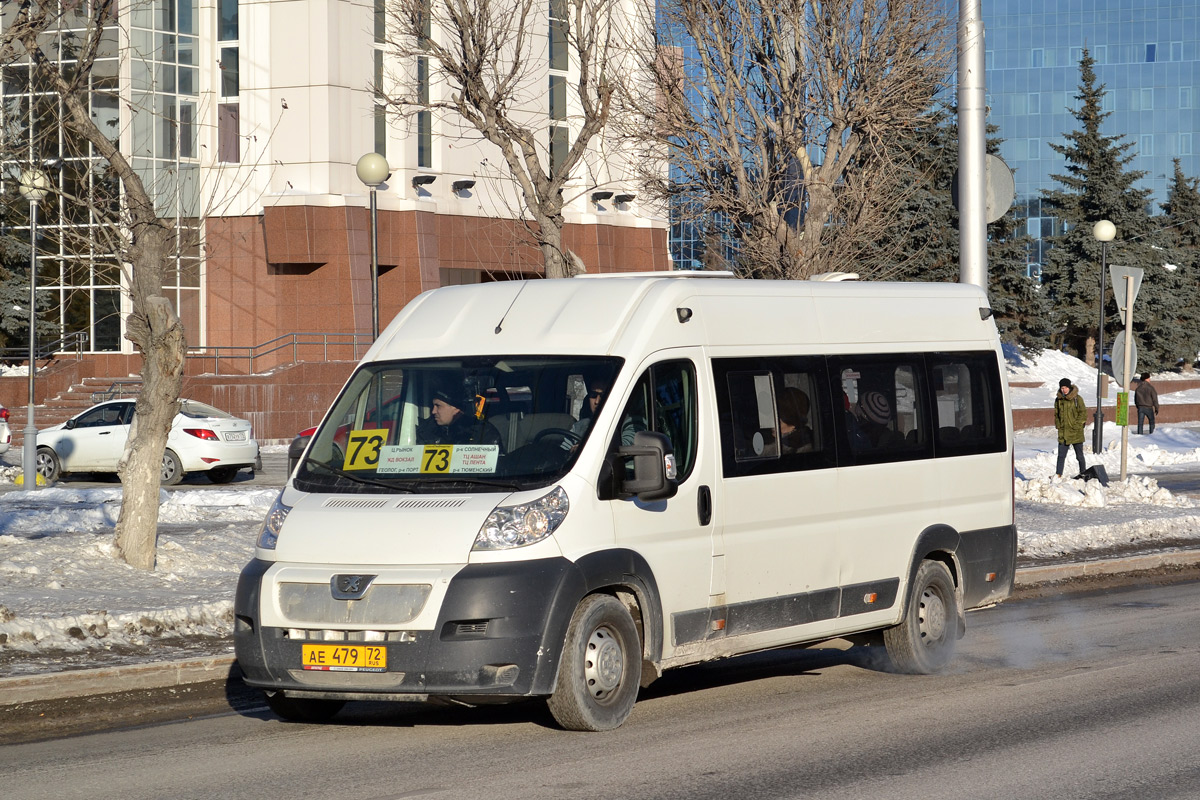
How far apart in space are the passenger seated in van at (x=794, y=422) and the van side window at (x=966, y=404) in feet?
4.68

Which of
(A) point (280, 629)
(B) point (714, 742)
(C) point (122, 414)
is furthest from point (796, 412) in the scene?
(C) point (122, 414)

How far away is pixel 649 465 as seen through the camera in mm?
7902

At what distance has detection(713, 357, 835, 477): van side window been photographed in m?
8.84

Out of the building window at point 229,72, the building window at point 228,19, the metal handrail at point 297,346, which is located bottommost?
the metal handrail at point 297,346

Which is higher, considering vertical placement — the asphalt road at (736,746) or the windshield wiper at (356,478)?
the windshield wiper at (356,478)

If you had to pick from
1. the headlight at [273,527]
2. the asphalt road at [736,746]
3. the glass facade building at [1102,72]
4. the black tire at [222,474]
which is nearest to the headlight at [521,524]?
the asphalt road at [736,746]

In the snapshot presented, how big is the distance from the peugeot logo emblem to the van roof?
1.56 metres

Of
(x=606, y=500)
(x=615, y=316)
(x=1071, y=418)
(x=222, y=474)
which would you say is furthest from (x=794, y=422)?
(x=222, y=474)

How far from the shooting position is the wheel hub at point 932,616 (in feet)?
34.0

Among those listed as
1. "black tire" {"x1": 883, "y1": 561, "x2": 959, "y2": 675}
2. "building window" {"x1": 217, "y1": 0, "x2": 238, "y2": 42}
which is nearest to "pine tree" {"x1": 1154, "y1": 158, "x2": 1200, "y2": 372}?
"building window" {"x1": 217, "y1": 0, "x2": 238, "y2": 42}

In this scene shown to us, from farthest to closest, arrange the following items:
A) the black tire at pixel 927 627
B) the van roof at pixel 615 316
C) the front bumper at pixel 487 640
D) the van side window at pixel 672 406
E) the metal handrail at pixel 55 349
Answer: the metal handrail at pixel 55 349
the black tire at pixel 927 627
the van roof at pixel 615 316
the van side window at pixel 672 406
the front bumper at pixel 487 640

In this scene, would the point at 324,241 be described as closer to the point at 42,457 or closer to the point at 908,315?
the point at 42,457

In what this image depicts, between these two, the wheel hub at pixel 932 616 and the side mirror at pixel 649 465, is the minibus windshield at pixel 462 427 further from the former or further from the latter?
the wheel hub at pixel 932 616

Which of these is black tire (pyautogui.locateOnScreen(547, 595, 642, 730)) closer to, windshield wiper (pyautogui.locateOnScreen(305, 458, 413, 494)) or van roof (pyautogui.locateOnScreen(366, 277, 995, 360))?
windshield wiper (pyautogui.locateOnScreen(305, 458, 413, 494))
